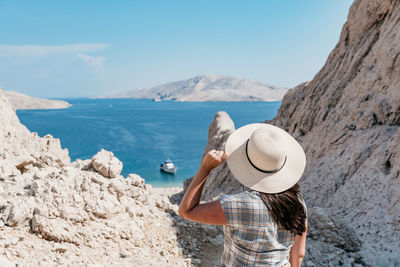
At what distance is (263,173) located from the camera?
8.04ft

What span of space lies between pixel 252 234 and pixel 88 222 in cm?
412

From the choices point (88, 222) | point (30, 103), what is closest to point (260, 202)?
point (88, 222)

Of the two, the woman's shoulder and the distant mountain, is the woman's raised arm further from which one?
the distant mountain

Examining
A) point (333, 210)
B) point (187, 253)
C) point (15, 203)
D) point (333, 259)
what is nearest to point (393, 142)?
point (333, 210)

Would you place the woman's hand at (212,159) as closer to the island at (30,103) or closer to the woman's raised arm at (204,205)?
the woman's raised arm at (204,205)

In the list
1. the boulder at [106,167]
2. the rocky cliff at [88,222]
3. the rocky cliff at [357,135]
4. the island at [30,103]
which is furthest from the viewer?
the island at [30,103]

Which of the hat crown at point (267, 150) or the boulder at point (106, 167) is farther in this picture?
the boulder at point (106, 167)

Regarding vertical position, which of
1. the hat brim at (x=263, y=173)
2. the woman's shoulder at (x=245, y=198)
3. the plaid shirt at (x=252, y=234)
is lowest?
the plaid shirt at (x=252, y=234)

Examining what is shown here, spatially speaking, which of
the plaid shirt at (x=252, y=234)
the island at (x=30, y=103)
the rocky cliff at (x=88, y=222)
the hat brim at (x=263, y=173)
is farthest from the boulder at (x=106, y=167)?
the island at (x=30, y=103)

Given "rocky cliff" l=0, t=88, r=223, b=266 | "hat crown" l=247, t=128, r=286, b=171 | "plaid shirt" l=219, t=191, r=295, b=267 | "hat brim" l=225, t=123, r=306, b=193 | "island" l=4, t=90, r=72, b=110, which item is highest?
"hat crown" l=247, t=128, r=286, b=171

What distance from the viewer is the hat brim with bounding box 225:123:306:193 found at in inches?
96.7

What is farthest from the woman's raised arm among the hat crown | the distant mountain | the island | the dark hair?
the distant mountain

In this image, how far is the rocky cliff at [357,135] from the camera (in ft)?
24.0

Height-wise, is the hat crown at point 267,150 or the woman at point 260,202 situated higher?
the hat crown at point 267,150
